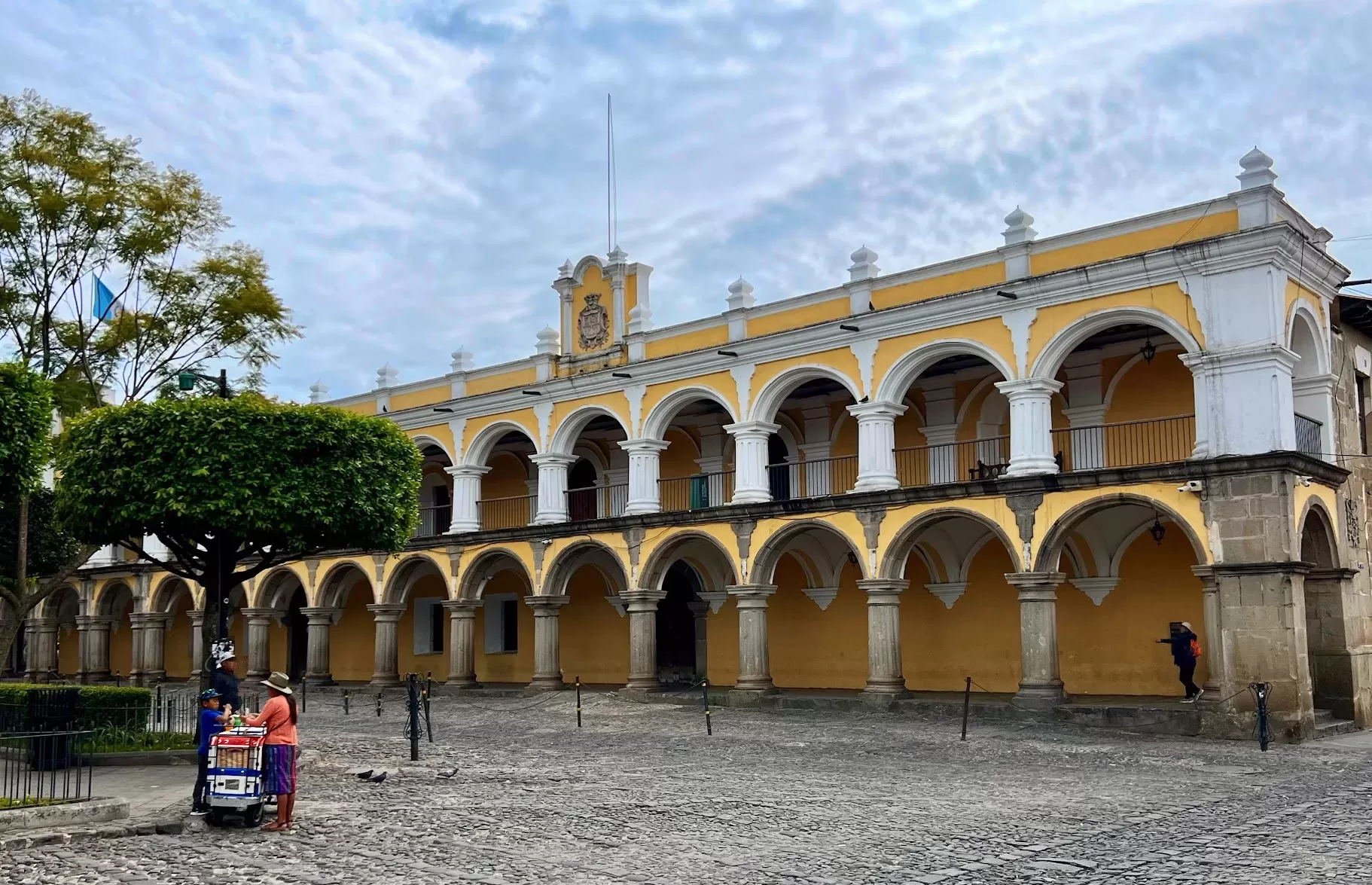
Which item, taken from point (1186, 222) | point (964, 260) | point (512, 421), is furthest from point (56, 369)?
point (1186, 222)

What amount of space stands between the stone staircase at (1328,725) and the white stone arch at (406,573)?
17.6 metres

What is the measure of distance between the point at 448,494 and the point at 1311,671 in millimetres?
20421

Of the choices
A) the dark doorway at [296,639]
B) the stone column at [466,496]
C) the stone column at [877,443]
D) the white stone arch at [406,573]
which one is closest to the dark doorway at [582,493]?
the stone column at [466,496]

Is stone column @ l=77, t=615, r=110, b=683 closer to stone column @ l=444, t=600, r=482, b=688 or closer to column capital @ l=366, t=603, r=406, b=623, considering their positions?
column capital @ l=366, t=603, r=406, b=623

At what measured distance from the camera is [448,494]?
106 ft

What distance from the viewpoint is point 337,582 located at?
30797 mm

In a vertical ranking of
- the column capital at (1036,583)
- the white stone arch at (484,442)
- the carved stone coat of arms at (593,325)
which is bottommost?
the column capital at (1036,583)

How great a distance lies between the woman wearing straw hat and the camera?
991 cm

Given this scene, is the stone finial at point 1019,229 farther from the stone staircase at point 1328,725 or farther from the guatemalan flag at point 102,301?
the guatemalan flag at point 102,301

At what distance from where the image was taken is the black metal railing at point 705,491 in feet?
85.9

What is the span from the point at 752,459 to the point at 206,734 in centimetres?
1397

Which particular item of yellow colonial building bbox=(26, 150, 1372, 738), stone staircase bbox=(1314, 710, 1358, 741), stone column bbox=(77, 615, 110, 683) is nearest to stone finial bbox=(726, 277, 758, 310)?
yellow colonial building bbox=(26, 150, 1372, 738)

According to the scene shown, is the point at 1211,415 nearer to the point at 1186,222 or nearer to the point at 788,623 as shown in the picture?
the point at 1186,222

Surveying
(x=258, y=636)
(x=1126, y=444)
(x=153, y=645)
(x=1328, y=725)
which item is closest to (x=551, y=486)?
(x=258, y=636)
